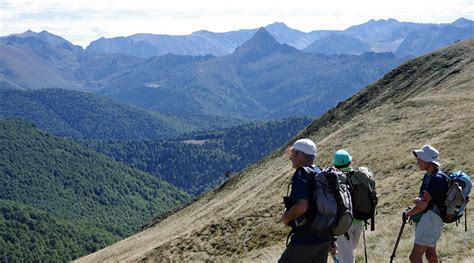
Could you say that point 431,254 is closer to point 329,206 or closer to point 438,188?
point 438,188

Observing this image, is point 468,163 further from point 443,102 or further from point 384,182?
point 443,102

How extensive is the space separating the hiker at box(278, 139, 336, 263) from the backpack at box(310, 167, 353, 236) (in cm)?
15

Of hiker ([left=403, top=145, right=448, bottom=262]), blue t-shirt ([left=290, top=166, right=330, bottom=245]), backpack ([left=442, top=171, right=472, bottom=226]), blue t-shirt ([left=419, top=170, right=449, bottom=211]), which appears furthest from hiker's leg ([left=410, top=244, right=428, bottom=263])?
blue t-shirt ([left=290, top=166, right=330, bottom=245])

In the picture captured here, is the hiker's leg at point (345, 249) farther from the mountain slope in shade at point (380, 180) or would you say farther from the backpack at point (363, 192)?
the mountain slope in shade at point (380, 180)

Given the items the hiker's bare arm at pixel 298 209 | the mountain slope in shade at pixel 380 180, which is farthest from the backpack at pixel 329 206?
the mountain slope in shade at pixel 380 180

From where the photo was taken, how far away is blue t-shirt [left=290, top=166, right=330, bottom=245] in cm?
1039

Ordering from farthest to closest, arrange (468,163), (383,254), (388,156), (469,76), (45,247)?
(45,247) → (469,76) → (388,156) → (468,163) → (383,254)

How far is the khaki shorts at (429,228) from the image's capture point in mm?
12812

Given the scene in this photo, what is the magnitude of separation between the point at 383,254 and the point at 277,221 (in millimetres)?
13617

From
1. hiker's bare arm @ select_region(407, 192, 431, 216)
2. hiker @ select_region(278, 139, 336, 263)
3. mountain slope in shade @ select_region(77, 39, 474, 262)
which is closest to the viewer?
hiker @ select_region(278, 139, 336, 263)

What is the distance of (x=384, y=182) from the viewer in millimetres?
31094

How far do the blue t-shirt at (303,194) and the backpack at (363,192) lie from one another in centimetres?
278

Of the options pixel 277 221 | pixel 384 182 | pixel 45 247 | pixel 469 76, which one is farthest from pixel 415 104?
pixel 45 247

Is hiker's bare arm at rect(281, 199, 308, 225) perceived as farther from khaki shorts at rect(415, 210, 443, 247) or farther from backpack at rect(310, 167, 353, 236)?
khaki shorts at rect(415, 210, 443, 247)
